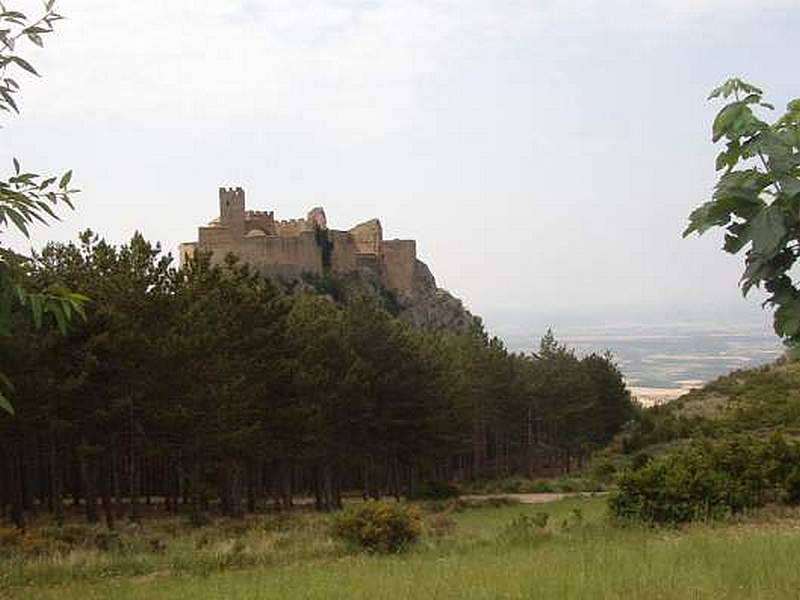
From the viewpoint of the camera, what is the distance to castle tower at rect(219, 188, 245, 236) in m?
94.5

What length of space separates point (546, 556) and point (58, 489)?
79.6ft

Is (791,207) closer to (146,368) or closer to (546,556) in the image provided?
(546,556)

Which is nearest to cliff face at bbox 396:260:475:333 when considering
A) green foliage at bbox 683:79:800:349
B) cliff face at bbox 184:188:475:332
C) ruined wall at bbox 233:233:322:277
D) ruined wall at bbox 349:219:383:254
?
cliff face at bbox 184:188:475:332

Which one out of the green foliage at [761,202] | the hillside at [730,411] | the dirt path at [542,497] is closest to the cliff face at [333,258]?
the hillside at [730,411]

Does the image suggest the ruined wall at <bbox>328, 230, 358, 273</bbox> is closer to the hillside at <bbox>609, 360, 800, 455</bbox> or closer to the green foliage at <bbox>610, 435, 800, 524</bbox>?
the hillside at <bbox>609, 360, 800, 455</bbox>

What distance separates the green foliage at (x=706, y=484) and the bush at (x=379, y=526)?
406 cm

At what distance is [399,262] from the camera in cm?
10656

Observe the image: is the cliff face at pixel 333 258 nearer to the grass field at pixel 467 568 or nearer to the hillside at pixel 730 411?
the hillside at pixel 730 411

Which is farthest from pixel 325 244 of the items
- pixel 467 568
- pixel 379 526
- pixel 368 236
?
pixel 467 568

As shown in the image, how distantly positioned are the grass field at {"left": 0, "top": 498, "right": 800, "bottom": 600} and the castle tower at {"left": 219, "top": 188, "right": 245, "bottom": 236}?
79708 mm

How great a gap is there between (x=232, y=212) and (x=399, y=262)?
22254mm

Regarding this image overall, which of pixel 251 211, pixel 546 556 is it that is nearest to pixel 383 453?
pixel 546 556

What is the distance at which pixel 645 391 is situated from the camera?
439 feet

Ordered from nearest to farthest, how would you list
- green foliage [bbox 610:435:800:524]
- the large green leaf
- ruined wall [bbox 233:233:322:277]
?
the large green leaf < green foliage [bbox 610:435:800:524] < ruined wall [bbox 233:233:322:277]
